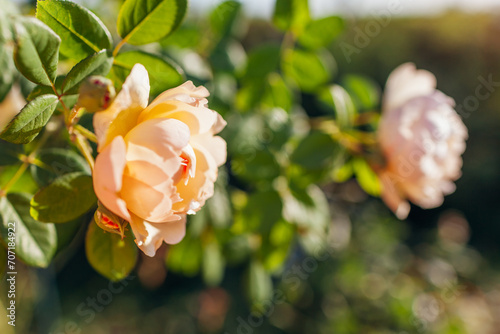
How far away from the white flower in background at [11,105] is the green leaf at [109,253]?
0.26 metres

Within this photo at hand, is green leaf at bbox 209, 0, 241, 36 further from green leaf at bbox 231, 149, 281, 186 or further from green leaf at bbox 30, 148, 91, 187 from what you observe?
green leaf at bbox 30, 148, 91, 187

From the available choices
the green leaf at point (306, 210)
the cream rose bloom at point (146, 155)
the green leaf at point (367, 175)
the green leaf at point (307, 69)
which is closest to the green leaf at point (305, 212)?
the green leaf at point (306, 210)

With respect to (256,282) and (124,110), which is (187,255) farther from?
(124,110)

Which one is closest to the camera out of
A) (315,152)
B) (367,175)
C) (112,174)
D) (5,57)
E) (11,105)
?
(112,174)

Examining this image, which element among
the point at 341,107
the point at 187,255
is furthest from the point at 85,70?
the point at 187,255

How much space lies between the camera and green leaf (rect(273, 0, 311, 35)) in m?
0.84

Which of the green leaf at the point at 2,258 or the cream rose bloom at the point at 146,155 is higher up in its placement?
the cream rose bloom at the point at 146,155

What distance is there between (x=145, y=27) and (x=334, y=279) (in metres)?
1.68

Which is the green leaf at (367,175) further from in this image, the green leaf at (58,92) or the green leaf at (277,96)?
the green leaf at (58,92)

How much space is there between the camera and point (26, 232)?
471 millimetres

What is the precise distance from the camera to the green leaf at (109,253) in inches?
19.5

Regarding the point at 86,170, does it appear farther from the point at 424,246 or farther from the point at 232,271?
the point at 424,246

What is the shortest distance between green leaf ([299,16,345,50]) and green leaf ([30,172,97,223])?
61 cm

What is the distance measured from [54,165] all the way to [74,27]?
173mm
